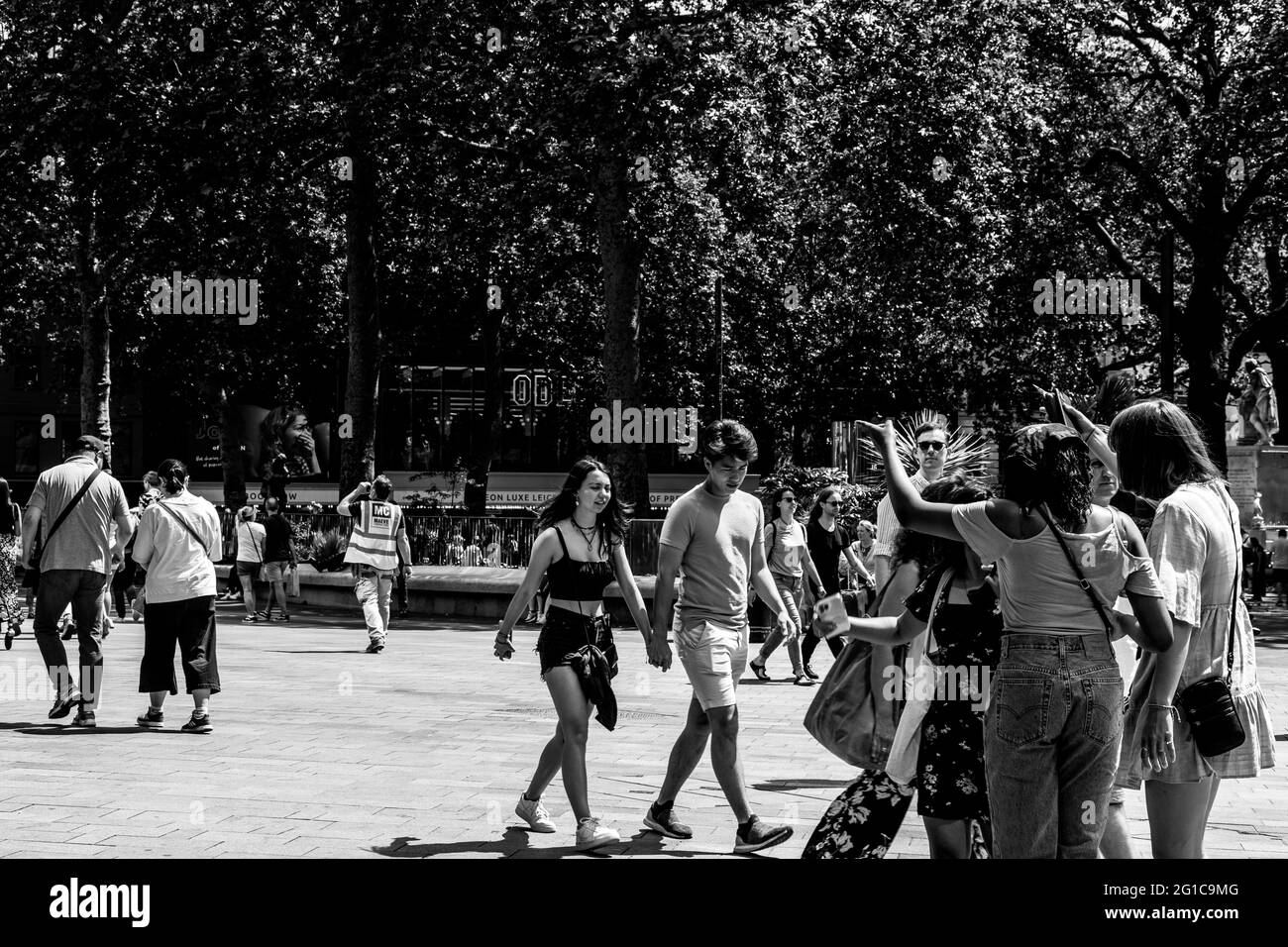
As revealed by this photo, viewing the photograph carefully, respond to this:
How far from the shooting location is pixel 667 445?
167ft

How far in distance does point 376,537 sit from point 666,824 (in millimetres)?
9749

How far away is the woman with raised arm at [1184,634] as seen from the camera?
150 inches

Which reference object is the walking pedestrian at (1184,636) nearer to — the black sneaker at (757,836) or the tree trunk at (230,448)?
the black sneaker at (757,836)

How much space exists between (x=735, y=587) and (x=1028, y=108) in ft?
59.5

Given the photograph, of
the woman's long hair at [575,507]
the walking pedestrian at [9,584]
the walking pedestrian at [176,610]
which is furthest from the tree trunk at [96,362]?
the woman's long hair at [575,507]

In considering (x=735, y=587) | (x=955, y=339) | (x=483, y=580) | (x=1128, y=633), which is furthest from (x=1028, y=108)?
(x=1128, y=633)

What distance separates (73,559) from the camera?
30.0 feet

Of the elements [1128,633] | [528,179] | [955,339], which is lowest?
[1128,633]

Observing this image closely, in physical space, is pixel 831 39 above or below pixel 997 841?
above

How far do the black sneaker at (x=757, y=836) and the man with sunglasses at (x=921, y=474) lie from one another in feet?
3.38

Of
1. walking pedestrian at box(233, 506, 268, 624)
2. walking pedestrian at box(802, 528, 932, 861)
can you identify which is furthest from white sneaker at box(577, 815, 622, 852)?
walking pedestrian at box(233, 506, 268, 624)

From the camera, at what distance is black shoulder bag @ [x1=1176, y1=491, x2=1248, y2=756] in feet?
12.6
